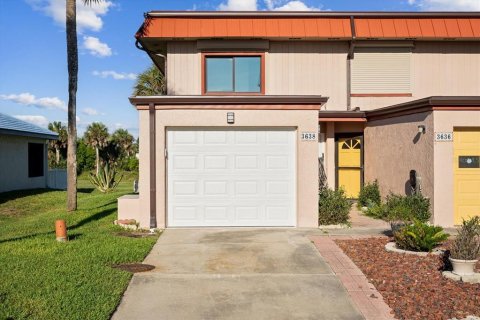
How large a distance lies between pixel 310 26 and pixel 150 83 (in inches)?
590

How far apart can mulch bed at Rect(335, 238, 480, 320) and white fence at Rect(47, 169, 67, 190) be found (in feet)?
67.8

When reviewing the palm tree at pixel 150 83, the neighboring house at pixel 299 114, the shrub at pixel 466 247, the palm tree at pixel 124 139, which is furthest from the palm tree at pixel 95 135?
the shrub at pixel 466 247

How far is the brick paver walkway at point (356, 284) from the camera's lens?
5.56 metres

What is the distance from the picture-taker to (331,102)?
15.3 metres

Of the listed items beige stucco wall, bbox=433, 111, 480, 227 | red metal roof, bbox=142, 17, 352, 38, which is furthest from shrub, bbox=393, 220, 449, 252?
red metal roof, bbox=142, 17, 352, 38

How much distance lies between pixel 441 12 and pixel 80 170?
38345mm

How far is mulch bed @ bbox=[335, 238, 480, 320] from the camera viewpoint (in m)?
Result: 5.53


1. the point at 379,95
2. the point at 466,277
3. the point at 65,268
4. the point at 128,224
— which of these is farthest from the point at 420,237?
the point at 379,95

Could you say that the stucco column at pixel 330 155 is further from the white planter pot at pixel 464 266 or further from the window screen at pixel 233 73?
the white planter pot at pixel 464 266

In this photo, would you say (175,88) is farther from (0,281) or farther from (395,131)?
(0,281)

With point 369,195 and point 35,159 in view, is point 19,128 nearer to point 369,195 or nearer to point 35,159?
point 35,159

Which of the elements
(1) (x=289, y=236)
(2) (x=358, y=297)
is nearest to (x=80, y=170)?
(1) (x=289, y=236)

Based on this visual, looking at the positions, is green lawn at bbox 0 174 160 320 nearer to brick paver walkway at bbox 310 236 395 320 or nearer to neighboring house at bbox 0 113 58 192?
brick paver walkway at bbox 310 236 395 320

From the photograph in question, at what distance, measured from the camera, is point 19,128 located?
20781mm
